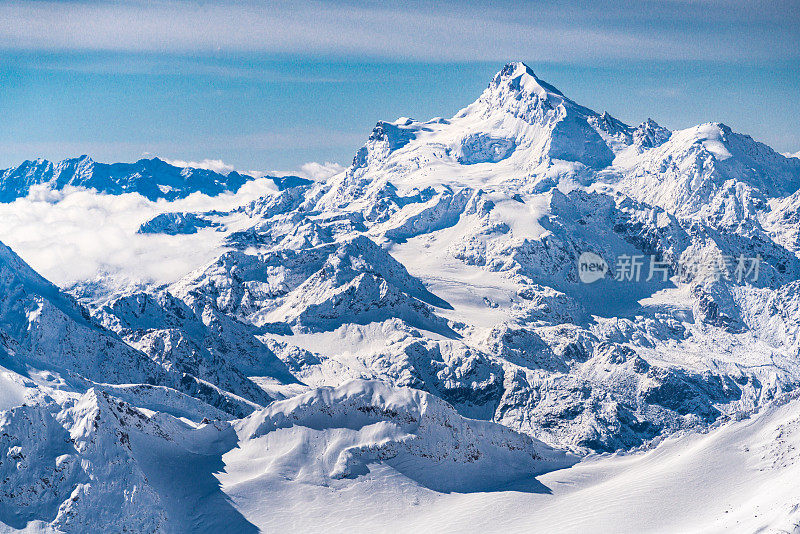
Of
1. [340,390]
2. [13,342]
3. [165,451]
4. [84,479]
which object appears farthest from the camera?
[13,342]

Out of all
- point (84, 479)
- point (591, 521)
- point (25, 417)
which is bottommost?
point (591, 521)

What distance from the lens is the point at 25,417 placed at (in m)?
98.4

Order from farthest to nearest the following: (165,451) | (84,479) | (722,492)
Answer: (165,451), (722,492), (84,479)

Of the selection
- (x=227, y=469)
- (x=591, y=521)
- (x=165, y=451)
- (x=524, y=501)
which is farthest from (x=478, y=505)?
(x=165, y=451)

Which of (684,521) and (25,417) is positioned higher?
(25,417)

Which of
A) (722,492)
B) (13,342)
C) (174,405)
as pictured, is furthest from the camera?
(13,342)

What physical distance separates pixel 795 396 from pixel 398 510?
57.6 meters

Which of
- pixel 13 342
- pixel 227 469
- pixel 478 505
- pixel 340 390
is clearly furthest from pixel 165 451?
pixel 13 342

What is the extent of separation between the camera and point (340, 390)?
11869 centimetres

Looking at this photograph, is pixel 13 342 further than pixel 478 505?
Yes

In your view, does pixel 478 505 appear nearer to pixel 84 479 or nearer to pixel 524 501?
pixel 524 501

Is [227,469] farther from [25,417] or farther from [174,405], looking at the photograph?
[174,405]

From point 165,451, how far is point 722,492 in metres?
67.0

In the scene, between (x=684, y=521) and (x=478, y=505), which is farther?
(x=478, y=505)
